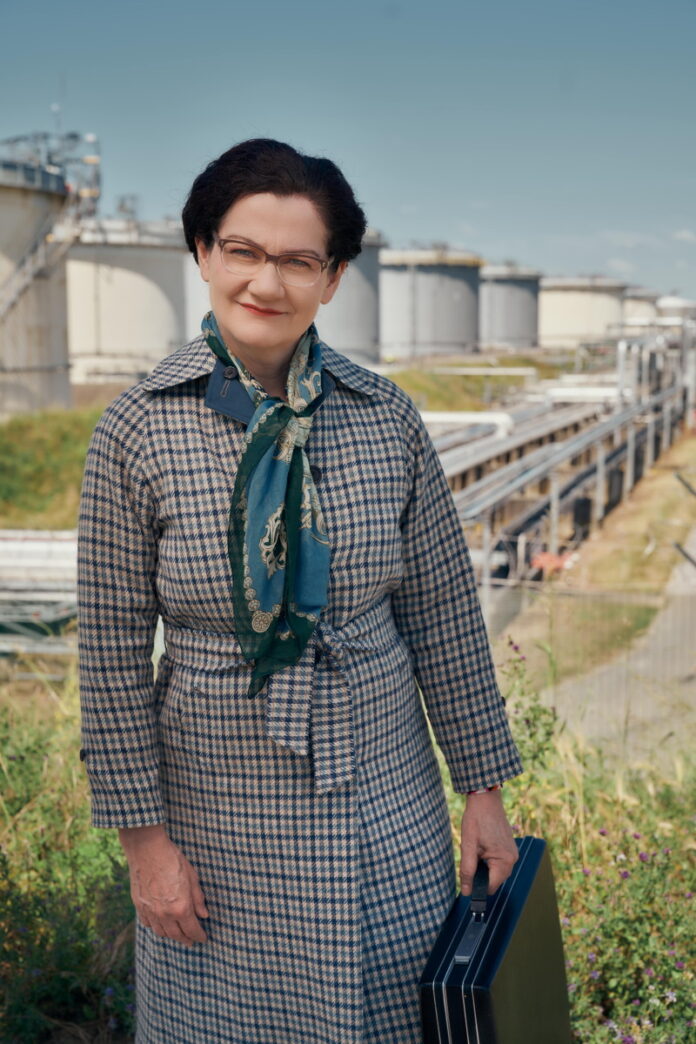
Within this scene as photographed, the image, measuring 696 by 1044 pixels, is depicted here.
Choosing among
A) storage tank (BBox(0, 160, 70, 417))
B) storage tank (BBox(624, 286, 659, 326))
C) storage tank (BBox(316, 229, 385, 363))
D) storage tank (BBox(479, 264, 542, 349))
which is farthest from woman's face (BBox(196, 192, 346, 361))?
storage tank (BBox(624, 286, 659, 326))

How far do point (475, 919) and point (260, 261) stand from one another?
36.5 inches

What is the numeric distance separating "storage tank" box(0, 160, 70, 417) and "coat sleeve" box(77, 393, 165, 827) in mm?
16231

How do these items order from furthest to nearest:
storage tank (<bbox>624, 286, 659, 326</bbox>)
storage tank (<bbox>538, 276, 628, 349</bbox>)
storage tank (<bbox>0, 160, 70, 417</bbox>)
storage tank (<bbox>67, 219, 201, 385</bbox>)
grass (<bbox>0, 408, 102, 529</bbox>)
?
storage tank (<bbox>624, 286, 659, 326</bbox>) → storage tank (<bbox>538, 276, 628, 349</bbox>) → storage tank (<bbox>67, 219, 201, 385</bbox>) → storage tank (<bbox>0, 160, 70, 417</bbox>) → grass (<bbox>0, 408, 102, 529</bbox>)

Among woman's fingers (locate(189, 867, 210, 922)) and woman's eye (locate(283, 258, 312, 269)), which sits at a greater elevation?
woman's eye (locate(283, 258, 312, 269))

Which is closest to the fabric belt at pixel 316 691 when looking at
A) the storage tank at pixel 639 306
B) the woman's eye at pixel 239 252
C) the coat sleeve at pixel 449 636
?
the coat sleeve at pixel 449 636

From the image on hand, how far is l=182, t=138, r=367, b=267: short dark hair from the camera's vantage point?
1.45m

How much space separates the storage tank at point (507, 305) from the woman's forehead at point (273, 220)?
4124 cm

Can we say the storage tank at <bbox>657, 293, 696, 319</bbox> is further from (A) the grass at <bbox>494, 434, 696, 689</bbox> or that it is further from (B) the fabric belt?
(B) the fabric belt

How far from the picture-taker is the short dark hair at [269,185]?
56.9 inches

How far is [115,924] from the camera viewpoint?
245 centimetres

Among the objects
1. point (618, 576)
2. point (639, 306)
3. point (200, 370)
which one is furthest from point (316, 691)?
point (639, 306)

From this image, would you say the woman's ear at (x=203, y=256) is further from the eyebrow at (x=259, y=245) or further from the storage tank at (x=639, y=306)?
the storage tank at (x=639, y=306)

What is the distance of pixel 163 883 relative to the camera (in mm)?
1537

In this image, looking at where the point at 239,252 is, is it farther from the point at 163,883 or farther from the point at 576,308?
the point at 576,308
